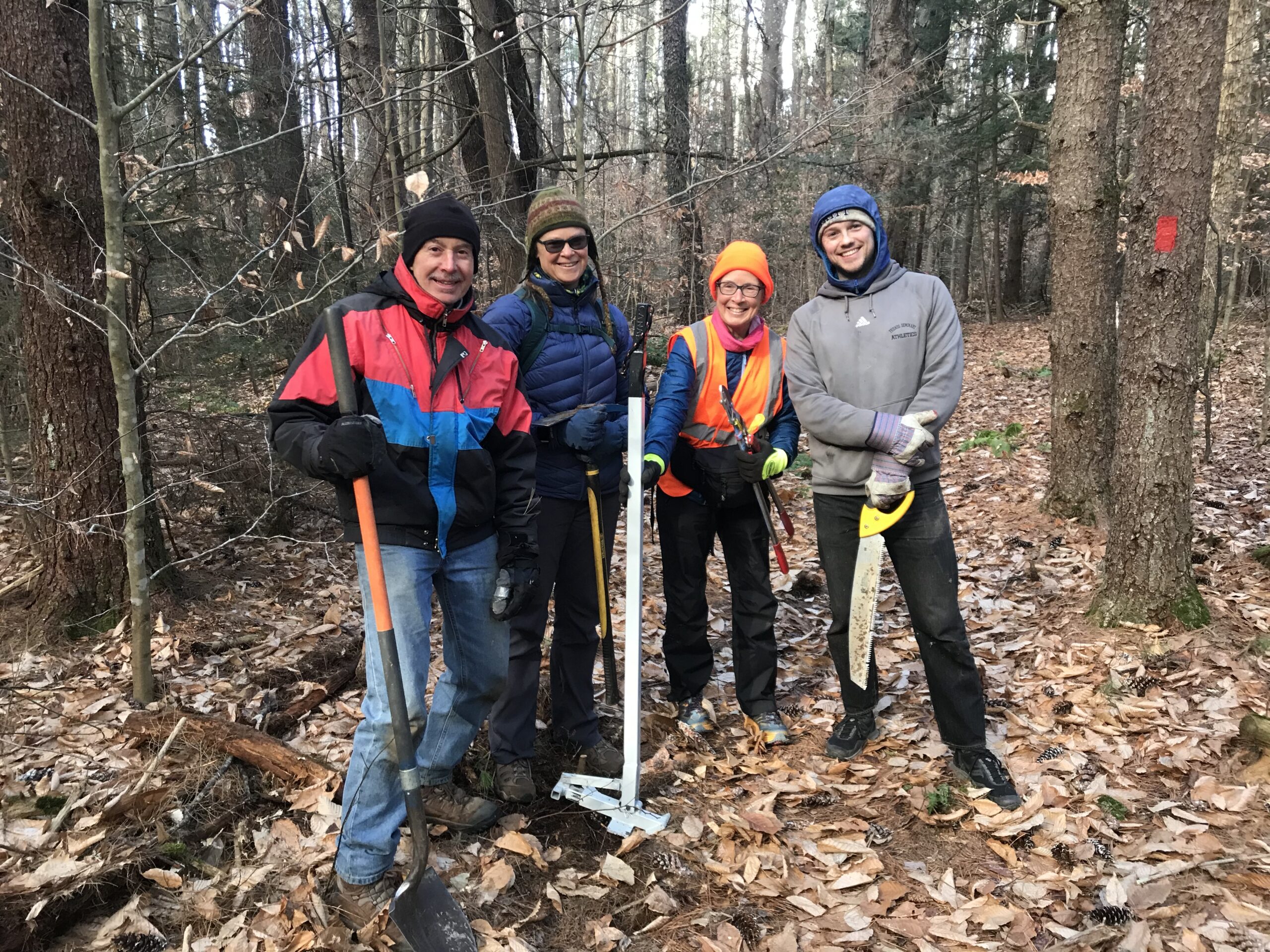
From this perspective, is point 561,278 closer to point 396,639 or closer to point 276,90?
point 396,639

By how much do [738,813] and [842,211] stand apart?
9.25ft

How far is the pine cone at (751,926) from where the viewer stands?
293 cm

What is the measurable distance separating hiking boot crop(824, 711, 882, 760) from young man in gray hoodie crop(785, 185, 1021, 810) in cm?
42

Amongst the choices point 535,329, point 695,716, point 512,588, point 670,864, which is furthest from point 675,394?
point 670,864

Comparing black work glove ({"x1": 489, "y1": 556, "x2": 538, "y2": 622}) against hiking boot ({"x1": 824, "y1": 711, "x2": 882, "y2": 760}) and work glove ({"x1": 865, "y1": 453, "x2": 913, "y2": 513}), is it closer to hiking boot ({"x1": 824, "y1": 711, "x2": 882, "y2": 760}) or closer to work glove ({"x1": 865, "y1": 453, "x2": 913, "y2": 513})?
work glove ({"x1": 865, "y1": 453, "x2": 913, "y2": 513})

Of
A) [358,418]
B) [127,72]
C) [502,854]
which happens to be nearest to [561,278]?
[358,418]

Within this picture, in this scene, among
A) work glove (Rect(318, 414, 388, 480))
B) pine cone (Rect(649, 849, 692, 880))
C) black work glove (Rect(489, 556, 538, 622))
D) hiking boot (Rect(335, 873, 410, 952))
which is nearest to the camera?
work glove (Rect(318, 414, 388, 480))

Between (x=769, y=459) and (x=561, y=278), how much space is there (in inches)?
53.0

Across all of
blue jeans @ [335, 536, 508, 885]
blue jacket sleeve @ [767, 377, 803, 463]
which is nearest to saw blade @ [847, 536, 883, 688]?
blue jacket sleeve @ [767, 377, 803, 463]

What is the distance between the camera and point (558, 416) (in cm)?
361

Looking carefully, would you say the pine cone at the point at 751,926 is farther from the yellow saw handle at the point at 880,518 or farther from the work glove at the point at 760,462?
the work glove at the point at 760,462

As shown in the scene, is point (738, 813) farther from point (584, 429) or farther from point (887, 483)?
point (584, 429)

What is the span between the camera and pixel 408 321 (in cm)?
288

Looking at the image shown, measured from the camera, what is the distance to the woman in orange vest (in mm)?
4012
